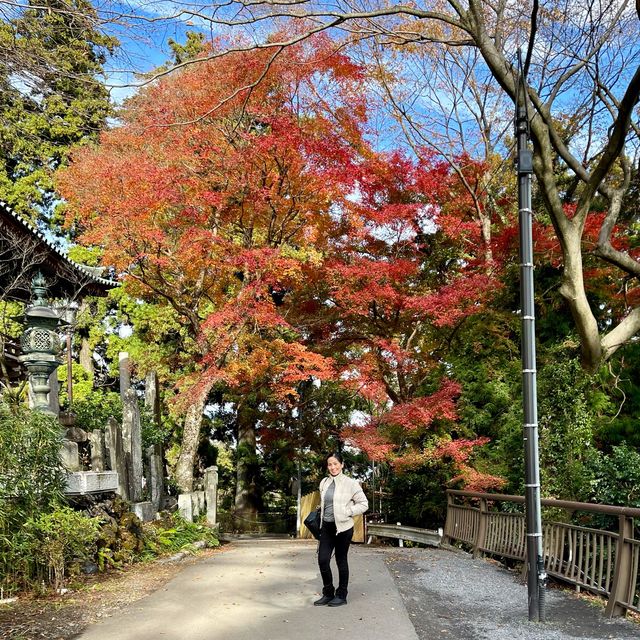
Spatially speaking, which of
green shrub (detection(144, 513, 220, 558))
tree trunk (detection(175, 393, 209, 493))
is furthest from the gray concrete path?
tree trunk (detection(175, 393, 209, 493))

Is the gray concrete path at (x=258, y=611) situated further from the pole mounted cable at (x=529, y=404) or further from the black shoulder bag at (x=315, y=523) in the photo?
the pole mounted cable at (x=529, y=404)

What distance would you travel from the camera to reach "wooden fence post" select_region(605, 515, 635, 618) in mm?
5965

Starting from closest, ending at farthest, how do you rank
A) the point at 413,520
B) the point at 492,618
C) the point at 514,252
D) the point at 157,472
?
1. the point at 492,618
2. the point at 157,472
3. the point at 514,252
4. the point at 413,520

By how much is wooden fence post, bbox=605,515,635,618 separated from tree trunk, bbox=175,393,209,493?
10458 mm

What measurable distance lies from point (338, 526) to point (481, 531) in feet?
16.8

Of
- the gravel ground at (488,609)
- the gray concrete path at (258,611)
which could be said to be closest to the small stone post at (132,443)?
the gray concrete path at (258,611)

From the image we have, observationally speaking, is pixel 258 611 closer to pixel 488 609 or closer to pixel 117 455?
pixel 488 609

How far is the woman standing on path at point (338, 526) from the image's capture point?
6152 mm

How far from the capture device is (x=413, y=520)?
1661 cm

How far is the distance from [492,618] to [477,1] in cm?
813

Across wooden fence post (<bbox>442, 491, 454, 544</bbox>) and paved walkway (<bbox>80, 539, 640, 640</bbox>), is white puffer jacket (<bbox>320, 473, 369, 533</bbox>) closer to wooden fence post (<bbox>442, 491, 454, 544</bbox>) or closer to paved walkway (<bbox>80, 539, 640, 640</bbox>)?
paved walkway (<bbox>80, 539, 640, 640</bbox>)

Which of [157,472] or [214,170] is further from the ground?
[214,170]

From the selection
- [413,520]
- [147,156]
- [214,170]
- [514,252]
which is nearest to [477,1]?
[514,252]

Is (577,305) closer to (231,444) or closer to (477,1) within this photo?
(477,1)
